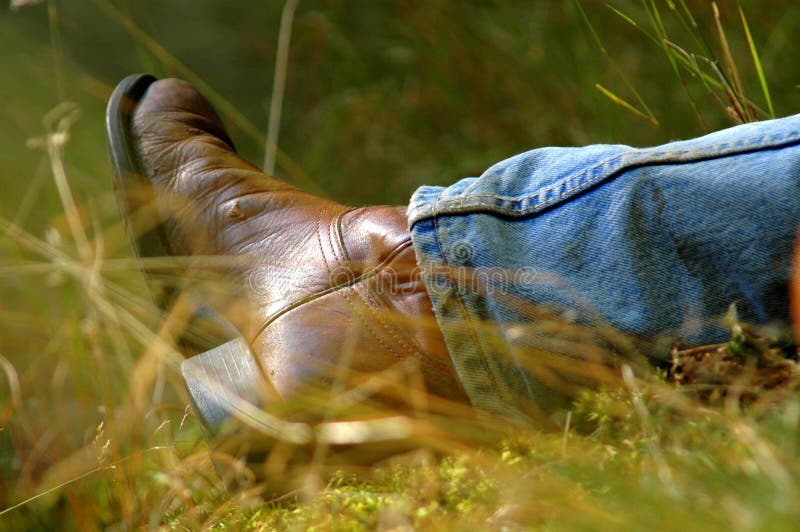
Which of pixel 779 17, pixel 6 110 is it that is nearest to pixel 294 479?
pixel 6 110

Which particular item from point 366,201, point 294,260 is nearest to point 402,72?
point 366,201

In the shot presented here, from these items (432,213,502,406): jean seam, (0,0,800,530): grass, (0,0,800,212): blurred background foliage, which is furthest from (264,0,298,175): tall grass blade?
(432,213,502,406): jean seam

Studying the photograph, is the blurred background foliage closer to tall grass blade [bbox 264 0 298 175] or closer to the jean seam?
tall grass blade [bbox 264 0 298 175]

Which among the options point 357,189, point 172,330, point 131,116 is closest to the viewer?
point 172,330

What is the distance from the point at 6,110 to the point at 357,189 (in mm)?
895

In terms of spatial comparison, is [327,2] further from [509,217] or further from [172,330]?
[509,217]

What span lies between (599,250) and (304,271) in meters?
0.38

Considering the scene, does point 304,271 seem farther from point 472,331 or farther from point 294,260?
point 472,331

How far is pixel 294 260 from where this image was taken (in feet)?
3.54

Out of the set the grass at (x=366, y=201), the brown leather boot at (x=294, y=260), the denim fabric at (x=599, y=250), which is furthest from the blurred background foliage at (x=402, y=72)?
the denim fabric at (x=599, y=250)

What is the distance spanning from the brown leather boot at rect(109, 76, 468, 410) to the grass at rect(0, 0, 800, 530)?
0.11 metres

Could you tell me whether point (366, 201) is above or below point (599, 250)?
below

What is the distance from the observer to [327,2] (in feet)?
7.98

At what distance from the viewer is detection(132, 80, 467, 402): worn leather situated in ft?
3.10
